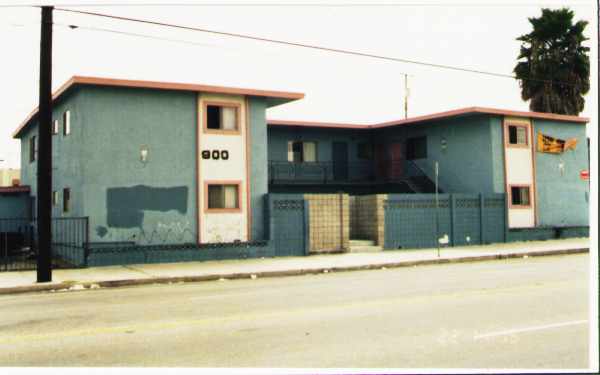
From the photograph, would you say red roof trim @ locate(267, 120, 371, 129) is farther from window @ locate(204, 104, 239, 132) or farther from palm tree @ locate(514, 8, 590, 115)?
palm tree @ locate(514, 8, 590, 115)

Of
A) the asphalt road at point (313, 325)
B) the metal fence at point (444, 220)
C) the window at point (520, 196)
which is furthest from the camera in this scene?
the window at point (520, 196)

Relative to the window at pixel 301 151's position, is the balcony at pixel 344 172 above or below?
below

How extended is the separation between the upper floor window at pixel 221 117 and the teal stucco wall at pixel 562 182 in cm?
1555

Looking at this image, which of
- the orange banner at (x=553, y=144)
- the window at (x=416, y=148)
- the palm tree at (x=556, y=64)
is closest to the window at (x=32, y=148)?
the window at (x=416, y=148)

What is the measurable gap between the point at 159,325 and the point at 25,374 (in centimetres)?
283

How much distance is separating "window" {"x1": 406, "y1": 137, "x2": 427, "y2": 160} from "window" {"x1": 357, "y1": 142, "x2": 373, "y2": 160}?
2512mm

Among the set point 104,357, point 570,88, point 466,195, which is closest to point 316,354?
point 104,357

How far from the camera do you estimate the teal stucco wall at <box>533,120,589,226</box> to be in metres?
31.2

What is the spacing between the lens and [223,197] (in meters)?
23.5

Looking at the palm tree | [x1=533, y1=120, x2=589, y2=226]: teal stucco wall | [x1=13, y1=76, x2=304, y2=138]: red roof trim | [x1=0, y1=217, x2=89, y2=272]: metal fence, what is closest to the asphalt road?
[x1=0, y1=217, x2=89, y2=272]: metal fence

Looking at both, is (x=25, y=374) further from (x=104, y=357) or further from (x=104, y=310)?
(x=104, y=310)

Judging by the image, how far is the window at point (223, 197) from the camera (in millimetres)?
23250

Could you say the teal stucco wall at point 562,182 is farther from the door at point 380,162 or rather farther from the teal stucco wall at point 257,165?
the teal stucco wall at point 257,165

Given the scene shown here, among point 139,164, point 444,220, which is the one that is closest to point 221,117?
point 139,164
